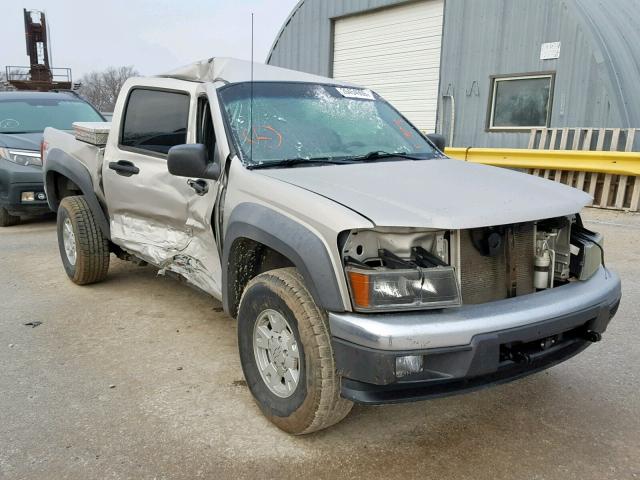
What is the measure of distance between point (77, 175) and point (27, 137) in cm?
394

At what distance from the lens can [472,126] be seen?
1235 cm

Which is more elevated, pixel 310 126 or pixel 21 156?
pixel 310 126

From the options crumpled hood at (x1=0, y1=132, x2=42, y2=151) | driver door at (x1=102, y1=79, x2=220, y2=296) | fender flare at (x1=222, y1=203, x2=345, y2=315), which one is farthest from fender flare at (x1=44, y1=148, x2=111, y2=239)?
crumpled hood at (x1=0, y1=132, x2=42, y2=151)

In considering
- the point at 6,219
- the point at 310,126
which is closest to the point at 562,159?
the point at 310,126

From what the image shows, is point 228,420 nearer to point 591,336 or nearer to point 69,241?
point 591,336

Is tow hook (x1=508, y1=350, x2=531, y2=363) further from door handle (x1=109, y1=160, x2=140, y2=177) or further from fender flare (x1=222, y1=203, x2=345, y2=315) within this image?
door handle (x1=109, y1=160, x2=140, y2=177)

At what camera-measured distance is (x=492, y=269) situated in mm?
2605

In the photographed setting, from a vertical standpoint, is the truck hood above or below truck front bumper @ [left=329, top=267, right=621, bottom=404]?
above

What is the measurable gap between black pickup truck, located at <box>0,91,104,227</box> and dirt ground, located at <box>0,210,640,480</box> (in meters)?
3.91

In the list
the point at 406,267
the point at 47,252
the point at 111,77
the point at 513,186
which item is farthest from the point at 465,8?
the point at 111,77

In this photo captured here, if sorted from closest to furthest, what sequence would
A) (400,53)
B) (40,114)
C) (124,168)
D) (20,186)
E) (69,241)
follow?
(124,168), (69,241), (20,186), (40,114), (400,53)

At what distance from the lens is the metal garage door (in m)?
13.2

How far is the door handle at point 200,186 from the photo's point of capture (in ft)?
11.2

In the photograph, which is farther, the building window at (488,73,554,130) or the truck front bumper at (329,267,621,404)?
the building window at (488,73,554,130)
